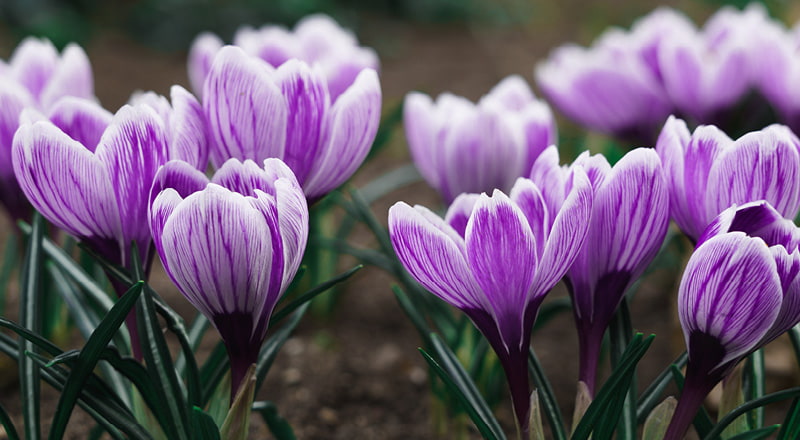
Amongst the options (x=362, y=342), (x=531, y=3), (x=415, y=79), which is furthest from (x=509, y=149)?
(x=531, y=3)

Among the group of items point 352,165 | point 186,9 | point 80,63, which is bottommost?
point 352,165

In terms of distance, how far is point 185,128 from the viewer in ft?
3.06

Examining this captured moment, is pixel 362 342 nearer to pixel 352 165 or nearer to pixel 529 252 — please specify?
pixel 352 165

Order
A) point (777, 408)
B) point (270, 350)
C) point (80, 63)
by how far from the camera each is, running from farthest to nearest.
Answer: point (777, 408) < point (80, 63) < point (270, 350)

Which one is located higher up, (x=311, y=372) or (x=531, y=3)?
(x=531, y=3)

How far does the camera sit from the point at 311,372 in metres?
1.66

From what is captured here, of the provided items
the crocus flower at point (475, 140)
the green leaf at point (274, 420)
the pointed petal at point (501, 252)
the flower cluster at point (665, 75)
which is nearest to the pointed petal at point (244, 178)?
the pointed petal at point (501, 252)

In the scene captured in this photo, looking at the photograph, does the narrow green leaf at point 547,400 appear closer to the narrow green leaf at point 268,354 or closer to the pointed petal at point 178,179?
the narrow green leaf at point 268,354

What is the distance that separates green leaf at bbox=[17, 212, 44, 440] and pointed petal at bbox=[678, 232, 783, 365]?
0.79 m

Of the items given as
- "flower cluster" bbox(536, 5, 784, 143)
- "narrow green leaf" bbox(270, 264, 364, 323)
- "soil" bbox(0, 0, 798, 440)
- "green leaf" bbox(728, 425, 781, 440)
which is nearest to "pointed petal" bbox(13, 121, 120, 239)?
"narrow green leaf" bbox(270, 264, 364, 323)

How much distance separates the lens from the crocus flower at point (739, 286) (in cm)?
76

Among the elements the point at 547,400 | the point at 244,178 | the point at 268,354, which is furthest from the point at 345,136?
the point at 547,400

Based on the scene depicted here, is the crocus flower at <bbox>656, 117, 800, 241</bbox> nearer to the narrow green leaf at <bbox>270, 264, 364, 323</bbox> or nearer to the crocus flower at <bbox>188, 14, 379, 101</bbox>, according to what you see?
the narrow green leaf at <bbox>270, 264, 364, 323</bbox>

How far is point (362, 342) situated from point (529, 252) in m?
1.05
